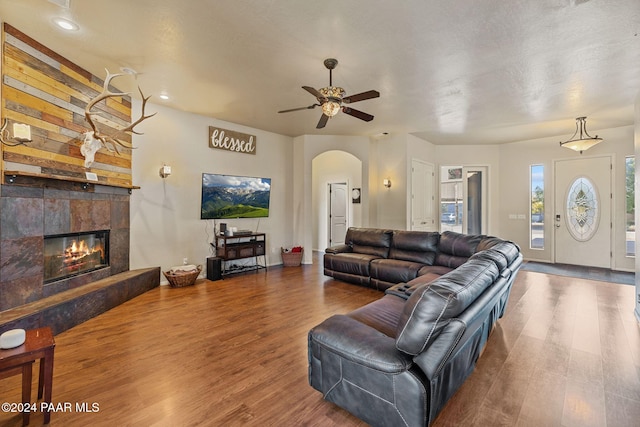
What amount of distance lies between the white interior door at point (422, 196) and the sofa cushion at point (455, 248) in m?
2.21

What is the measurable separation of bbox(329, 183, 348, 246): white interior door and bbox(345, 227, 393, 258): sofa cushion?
2833 mm

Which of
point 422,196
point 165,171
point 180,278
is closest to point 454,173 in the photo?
point 422,196

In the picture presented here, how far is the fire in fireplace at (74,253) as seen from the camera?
3105mm

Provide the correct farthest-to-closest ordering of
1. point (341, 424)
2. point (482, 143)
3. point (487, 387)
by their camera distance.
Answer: point (482, 143), point (487, 387), point (341, 424)

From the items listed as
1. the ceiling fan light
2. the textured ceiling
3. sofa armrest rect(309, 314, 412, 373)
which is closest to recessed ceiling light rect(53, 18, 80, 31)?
the textured ceiling

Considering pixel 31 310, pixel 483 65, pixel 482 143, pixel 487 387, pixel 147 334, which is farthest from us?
pixel 482 143

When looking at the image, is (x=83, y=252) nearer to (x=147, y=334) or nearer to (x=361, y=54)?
(x=147, y=334)

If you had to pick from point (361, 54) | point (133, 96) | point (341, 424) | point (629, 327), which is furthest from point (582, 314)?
point (133, 96)

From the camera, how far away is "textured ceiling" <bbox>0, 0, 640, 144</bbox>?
7.60 ft

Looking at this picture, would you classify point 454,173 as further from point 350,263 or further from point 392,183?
point 350,263

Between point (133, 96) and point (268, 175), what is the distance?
2772 mm

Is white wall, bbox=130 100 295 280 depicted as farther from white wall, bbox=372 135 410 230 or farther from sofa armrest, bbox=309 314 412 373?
sofa armrest, bbox=309 314 412 373

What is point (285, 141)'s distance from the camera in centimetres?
655

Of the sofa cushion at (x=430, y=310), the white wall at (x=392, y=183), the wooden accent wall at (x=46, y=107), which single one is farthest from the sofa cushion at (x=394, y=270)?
the wooden accent wall at (x=46, y=107)
